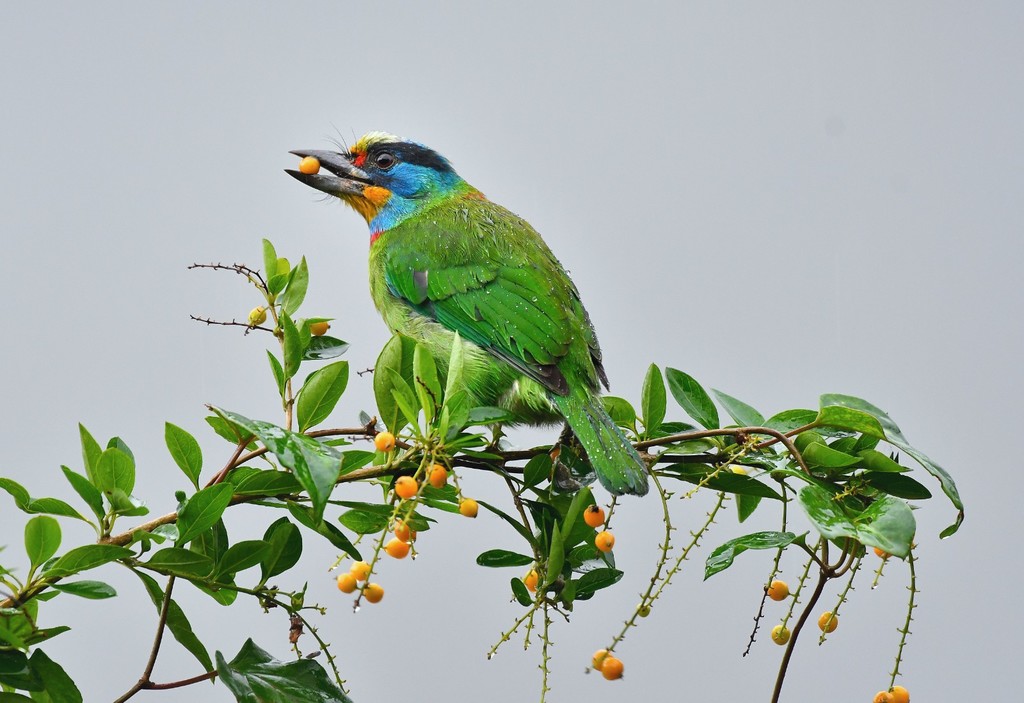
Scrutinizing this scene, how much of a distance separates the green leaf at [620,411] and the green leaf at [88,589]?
92cm

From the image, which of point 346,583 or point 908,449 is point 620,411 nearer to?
point 908,449

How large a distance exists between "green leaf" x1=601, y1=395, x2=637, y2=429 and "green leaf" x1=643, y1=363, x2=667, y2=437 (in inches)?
4.6

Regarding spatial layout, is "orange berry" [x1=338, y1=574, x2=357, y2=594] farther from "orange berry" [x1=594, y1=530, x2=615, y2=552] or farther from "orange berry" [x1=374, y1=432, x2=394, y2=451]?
"orange berry" [x1=594, y1=530, x2=615, y2=552]

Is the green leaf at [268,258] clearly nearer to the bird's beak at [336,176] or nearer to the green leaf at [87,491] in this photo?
the green leaf at [87,491]

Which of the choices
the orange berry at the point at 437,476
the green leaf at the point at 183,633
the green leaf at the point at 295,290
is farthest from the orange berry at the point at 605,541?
the green leaf at the point at 295,290

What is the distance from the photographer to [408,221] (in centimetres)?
288

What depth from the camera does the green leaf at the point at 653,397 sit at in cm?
171

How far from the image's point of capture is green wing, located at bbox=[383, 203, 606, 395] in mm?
2215

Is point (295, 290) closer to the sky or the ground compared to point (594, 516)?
closer to the sky

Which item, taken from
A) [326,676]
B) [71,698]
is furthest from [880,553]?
[71,698]

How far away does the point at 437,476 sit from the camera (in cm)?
148

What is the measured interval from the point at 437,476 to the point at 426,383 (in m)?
0.14

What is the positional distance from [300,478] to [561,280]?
1323 millimetres

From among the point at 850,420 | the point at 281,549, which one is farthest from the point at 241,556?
the point at 850,420
